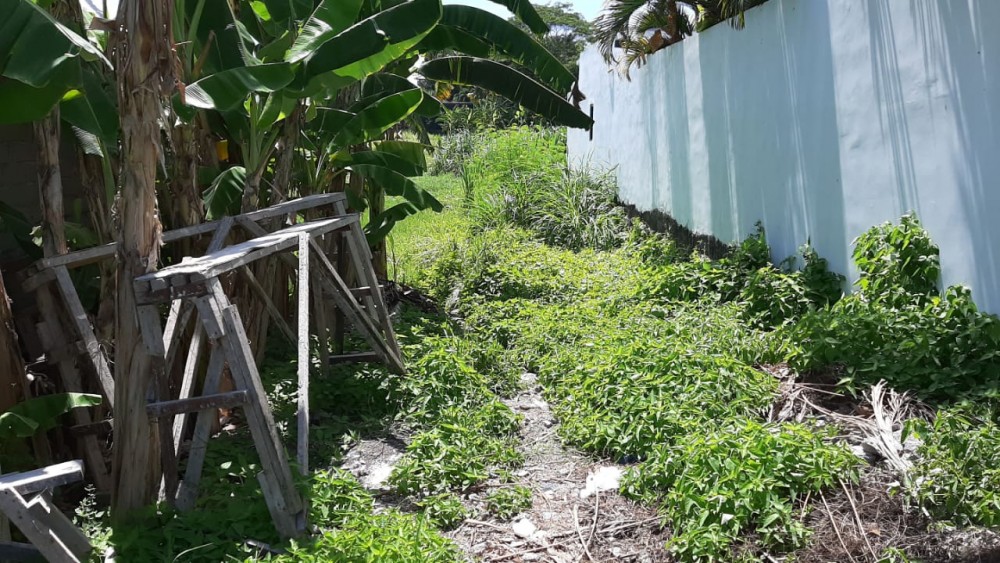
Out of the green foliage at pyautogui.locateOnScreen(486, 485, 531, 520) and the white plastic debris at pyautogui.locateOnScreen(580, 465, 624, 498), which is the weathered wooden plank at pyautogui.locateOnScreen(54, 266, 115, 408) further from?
the white plastic debris at pyautogui.locateOnScreen(580, 465, 624, 498)

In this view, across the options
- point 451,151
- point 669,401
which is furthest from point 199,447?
point 451,151

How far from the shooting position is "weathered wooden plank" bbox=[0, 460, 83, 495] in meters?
3.15

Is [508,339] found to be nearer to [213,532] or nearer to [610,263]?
[610,263]

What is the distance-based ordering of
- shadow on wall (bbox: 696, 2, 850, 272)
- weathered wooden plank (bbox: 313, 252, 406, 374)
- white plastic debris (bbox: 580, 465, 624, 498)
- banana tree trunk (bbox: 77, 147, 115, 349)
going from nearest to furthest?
white plastic debris (bbox: 580, 465, 624, 498), banana tree trunk (bbox: 77, 147, 115, 349), weathered wooden plank (bbox: 313, 252, 406, 374), shadow on wall (bbox: 696, 2, 850, 272)

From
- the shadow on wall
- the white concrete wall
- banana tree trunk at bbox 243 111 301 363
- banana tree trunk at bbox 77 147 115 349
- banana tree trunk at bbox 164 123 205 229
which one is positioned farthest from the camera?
the shadow on wall

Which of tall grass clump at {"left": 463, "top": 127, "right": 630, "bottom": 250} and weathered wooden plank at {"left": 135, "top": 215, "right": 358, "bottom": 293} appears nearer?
weathered wooden plank at {"left": 135, "top": 215, "right": 358, "bottom": 293}

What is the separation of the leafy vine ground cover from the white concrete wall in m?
0.28

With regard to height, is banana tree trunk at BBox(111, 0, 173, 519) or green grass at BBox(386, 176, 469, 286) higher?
green grass at BBox(386, 176, 469, 286)

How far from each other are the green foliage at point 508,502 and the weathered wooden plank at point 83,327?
79.3 inches

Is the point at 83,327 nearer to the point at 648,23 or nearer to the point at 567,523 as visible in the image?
the point at 567,523

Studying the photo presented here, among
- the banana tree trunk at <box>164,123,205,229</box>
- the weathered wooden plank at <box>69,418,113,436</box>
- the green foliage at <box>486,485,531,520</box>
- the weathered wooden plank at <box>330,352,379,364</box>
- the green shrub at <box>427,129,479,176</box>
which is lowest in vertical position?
the green foliage at <box>486,485,531,520</box>

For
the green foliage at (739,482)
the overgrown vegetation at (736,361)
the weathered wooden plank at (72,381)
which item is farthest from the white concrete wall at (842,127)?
the weathered wooden plank at (72,381)

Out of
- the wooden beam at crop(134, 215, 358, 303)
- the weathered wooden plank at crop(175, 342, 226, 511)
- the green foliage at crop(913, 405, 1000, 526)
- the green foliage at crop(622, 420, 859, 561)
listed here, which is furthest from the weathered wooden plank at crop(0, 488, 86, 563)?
the green foliage at crop(913, 405, 1000, 526)

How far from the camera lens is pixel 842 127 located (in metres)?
6.55
